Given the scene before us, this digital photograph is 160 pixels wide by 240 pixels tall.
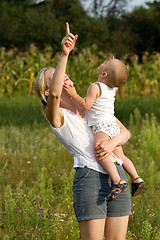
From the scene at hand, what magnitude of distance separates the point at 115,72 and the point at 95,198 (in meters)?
0.78

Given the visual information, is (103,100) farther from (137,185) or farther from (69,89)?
(137,185)

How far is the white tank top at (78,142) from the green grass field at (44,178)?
1.00 meters

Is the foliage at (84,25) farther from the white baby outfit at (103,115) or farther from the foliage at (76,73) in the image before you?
the white baby outfit at (103,115)

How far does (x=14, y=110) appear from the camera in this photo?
962cm

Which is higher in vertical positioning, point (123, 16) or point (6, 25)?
point (123, 16)

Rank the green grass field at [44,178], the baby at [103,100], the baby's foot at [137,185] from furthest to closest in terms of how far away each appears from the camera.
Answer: the green grass field at [44,178] < the baby's foot at [137,185] < the baby at [103,100]

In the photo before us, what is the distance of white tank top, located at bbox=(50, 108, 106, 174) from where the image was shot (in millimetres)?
2242

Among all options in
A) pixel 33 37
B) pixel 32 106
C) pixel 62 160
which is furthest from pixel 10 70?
pixel 33 37

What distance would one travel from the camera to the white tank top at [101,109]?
2.34m

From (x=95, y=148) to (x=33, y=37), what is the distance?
83.5 feet

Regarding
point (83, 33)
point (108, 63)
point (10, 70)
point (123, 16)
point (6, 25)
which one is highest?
point (123, 16)

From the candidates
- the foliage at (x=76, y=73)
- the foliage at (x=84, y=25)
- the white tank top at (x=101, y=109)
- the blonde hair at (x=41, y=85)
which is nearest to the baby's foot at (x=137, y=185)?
the white tank top at (x=101, y=109)

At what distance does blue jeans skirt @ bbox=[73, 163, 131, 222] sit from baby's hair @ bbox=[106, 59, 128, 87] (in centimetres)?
58

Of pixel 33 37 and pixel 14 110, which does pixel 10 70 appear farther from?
pixel 33 37
